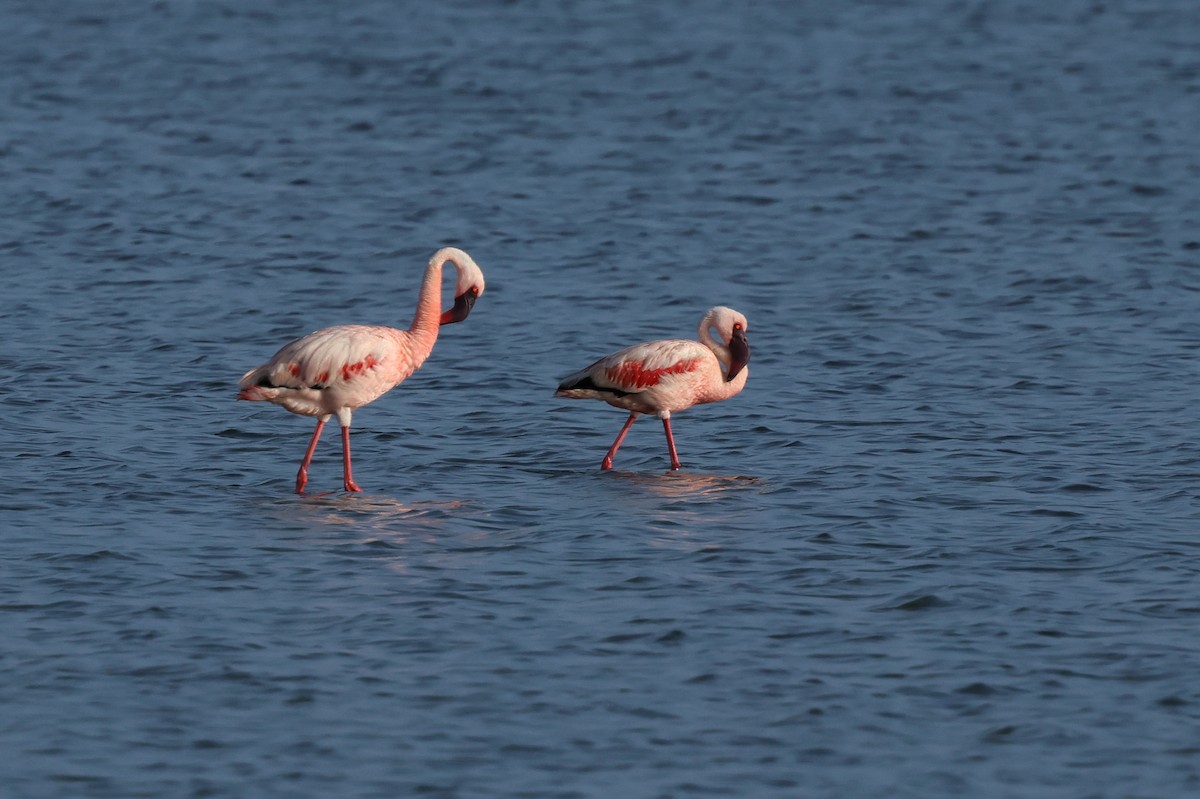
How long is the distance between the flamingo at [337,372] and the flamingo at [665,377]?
1.12 meters

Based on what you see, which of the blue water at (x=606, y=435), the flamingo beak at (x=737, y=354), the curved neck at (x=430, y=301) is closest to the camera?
the blue water at (x=606, y=435)

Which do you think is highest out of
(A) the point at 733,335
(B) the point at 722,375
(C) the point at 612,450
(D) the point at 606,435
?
(A) the point at 733,335

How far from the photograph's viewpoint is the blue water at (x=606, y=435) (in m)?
9.55

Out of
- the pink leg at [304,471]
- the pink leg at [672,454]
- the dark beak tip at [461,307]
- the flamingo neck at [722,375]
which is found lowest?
the pink leg at [672,454]

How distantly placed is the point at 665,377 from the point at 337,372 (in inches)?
97.0

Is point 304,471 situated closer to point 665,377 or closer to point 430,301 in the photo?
point 430,301

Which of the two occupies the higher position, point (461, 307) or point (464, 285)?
point (464, 285)

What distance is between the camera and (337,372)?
14.2 m

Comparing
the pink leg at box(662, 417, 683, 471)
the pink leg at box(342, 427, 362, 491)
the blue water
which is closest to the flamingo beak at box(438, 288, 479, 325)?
the blue water

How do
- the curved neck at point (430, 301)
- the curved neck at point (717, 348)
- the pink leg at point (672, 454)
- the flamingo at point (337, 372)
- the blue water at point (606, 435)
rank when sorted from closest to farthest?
1. the blue water at point (606, 435)
2. the flamingo at point (337, 372)
3. the curved neck at point (430, 301)
4. the pink leg at point (672, 454)
5. the curved neck at point (717, 348)

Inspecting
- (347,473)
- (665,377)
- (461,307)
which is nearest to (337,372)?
(347,473)

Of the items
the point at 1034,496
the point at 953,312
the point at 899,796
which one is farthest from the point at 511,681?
the point at 953,312

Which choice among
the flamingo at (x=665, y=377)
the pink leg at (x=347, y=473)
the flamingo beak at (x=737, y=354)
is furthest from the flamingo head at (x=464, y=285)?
the flamingo beak at (x=737, y=354)

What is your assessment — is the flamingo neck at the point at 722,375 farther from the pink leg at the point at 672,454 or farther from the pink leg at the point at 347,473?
the pink leg at the point at 347,473
